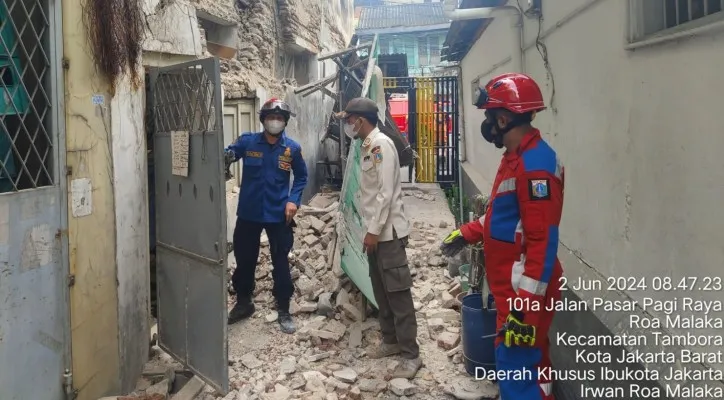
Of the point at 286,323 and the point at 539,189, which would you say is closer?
the point at 539,189

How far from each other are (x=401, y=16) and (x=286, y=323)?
24287mm

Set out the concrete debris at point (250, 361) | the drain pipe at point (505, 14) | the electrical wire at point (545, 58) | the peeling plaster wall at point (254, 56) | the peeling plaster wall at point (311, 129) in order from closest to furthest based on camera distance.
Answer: the concrete debris at point (250, 361) < the electrical wire at point (545, 58) < the drain pipe at point (505, 14) < the peeling plaster wall at point (254, 56) < the peeling plaster wall at point (311, 129)

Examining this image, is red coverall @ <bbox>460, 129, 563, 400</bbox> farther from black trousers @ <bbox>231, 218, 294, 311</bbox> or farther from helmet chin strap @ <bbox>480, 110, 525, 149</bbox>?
black trousers @ <bbox>231, 218, 294, 311</bbox>

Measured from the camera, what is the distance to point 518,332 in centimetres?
222

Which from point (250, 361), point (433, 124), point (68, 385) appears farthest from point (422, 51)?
point (68, 385)

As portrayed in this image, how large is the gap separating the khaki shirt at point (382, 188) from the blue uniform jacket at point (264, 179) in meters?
0.84

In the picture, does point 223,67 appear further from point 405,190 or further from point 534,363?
point 405,190

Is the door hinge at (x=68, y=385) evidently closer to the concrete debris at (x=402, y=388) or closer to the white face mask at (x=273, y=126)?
the concrete debris at (x=402, y=388)

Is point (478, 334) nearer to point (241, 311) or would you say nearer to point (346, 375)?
point (346, 375)

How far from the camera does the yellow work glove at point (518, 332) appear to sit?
87.2 inches

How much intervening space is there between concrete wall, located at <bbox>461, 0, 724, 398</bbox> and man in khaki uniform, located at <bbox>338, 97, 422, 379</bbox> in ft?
3.41

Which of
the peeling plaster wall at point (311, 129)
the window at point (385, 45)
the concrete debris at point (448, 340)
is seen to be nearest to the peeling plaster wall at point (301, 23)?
the peeling plaster wall at point (311, 129)

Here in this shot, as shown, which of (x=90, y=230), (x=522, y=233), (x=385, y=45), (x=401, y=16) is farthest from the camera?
(x=401, y=16)

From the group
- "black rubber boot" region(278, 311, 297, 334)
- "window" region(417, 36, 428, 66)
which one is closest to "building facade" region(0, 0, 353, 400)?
"black rubber boot" region(278, 311, 297, 334)
